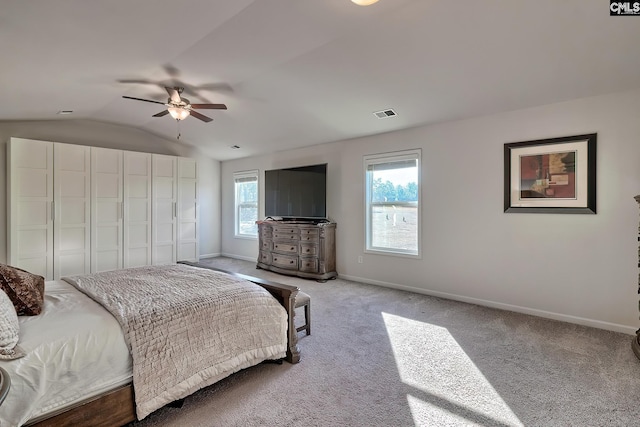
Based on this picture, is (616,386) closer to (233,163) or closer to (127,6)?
(127,6)

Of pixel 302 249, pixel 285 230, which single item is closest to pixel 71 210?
pixel 285 230

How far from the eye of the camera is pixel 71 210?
4.96m

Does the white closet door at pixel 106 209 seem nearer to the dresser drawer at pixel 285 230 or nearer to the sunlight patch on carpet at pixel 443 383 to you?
the dresser drawer at pixel 285 230

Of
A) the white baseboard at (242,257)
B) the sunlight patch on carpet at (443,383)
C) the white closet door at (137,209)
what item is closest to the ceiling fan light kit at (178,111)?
the white closet door at (137,209)

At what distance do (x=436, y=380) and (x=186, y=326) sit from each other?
1.75m

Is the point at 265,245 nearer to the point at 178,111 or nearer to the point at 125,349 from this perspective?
the point at 178,111

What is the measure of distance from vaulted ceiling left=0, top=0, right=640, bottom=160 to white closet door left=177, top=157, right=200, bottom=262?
2061 mm

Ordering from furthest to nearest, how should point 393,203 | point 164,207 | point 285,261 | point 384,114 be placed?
point 164,207, point 285,261, point 393,203, point 384,114

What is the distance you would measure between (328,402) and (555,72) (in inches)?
133

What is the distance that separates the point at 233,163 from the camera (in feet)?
23.9

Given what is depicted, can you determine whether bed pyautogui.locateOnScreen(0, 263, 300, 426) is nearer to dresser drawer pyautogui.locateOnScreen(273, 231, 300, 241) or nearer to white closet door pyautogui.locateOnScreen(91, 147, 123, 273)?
dresser drawer pyautogui.locateOnScreen(273, 231, 300, 241)

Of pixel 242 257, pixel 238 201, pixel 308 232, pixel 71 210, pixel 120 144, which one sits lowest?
pixel 242 257

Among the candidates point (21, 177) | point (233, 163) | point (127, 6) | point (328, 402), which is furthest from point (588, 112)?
point (21, 177)

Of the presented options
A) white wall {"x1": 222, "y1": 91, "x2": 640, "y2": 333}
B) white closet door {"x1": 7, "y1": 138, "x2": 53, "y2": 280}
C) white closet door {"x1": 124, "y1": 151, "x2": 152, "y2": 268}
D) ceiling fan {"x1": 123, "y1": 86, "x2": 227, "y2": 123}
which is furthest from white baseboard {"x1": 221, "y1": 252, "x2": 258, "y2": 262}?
ceiling fan {"x1": 123, "y1": 86, "x2": 227, "y2": 123}
